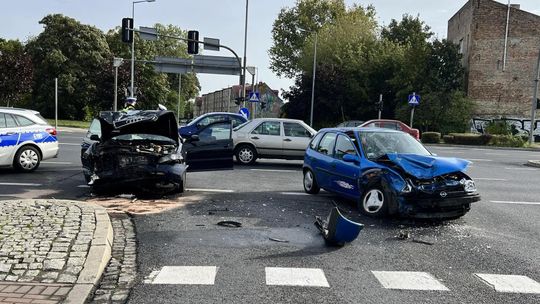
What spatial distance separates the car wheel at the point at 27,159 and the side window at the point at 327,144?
719 cm

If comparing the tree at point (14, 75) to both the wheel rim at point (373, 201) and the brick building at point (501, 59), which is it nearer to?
the brick building at point (501, 59)

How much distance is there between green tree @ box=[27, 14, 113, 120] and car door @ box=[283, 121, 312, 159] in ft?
142

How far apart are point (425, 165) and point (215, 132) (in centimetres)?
485

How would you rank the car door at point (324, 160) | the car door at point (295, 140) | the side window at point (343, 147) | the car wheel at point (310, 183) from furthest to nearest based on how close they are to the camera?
the car door at point (295, 140) → the car wheel at point (310, 183) → the car door at point (324, 160) → the side window at point (343, 147)

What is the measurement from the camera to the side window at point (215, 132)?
35.4ft

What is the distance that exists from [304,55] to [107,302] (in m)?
53.2

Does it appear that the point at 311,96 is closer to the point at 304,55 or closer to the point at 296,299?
the point at 304,55

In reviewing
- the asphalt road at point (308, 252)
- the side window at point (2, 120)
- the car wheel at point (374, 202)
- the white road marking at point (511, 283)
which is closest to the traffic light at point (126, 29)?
the side window at point (2, 120)

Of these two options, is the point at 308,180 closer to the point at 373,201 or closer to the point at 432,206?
the point at 373,201

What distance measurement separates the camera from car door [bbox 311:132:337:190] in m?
9.52

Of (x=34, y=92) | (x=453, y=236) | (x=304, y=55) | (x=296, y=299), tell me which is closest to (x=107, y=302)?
(x=296, y=299)

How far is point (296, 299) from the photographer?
→ 440 centimetres

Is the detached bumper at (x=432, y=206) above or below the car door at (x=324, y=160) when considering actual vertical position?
below

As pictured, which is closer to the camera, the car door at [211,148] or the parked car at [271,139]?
the car door at [211,148]
